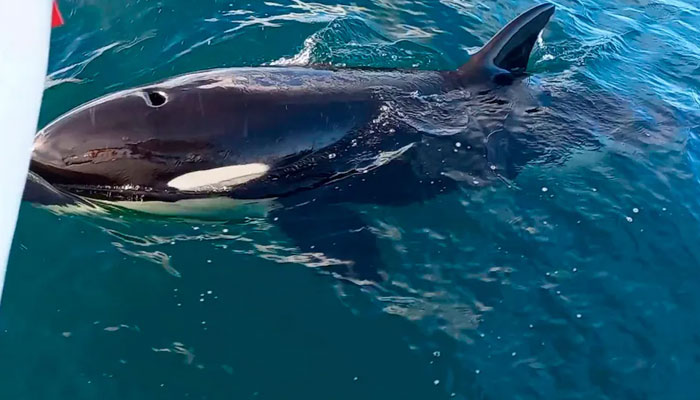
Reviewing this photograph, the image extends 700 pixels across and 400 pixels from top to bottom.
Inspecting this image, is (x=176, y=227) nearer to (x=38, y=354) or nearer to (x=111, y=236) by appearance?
(x=111, y=236)

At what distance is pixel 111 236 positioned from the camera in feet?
22.0

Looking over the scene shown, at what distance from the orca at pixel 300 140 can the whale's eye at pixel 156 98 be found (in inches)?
0.5

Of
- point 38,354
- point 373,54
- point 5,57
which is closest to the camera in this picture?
point 5,57

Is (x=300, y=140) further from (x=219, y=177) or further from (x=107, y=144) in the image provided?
(x=107, y=144)

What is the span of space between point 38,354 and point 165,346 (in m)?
0.96

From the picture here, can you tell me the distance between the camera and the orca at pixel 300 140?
5.84 meters

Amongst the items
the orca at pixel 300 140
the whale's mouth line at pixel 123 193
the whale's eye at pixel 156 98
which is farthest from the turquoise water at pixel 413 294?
the whale's eye at pixel 156 98

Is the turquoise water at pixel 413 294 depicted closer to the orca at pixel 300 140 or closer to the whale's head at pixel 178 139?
the orca at pixel 300 140

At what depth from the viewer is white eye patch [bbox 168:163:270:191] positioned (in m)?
6.16

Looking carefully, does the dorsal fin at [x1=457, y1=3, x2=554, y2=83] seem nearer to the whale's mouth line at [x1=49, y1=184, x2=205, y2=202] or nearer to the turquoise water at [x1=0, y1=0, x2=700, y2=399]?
the turquoise water at [x1=0, y1=0, x2=700, y2=399]

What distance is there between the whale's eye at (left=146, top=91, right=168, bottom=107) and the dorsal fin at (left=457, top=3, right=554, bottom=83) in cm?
324

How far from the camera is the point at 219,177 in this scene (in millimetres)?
6277

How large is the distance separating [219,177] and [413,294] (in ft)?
6.25

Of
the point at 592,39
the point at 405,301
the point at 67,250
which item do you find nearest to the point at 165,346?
the point at 67,250
